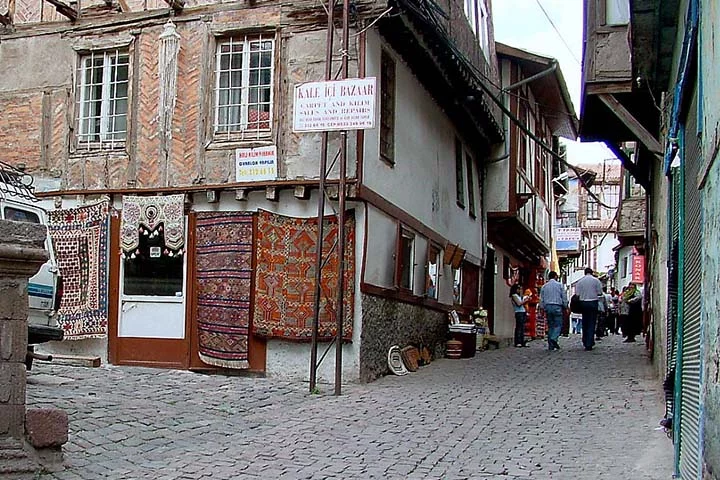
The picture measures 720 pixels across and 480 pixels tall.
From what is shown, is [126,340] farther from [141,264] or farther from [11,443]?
[11,443]

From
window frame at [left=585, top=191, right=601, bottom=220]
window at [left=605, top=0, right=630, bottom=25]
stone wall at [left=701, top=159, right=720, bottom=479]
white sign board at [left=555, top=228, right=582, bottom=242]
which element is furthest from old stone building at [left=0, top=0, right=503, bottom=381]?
window frame at [left=585, top=191, right=601, bottom=220]

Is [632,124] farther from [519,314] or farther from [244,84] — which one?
[519,314]

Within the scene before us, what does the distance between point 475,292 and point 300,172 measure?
967cm

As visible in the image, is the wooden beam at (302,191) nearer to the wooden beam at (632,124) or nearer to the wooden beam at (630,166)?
the wooden beam at (632,124)

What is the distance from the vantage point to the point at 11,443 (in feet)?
A: 20.4

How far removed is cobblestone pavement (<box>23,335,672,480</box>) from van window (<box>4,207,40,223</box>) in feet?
6.27

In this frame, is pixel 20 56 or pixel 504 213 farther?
pixel 504 213

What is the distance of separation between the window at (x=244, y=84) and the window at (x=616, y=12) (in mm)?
4738

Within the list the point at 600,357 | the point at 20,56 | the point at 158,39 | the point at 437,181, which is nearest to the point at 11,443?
the point at 158,39

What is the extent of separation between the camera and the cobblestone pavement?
24.2 ft

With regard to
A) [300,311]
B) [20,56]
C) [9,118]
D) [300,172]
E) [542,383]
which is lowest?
[542,383]

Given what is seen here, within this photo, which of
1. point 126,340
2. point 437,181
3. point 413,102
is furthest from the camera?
point 437,181

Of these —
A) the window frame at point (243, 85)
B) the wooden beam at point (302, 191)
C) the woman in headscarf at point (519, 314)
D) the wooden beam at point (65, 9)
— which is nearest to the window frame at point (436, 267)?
the woman in headscarf at point (519, 314)

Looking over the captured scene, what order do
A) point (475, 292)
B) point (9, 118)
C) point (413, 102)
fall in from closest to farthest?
point (9, 118)
point (413, 102)
point (475, 292)
